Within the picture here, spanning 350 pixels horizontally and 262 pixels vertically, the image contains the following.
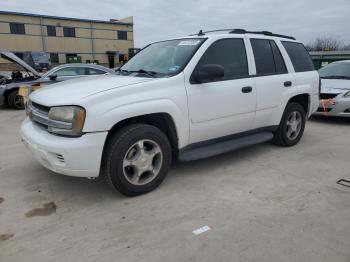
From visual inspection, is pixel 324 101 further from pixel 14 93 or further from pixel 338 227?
pixel 14 93

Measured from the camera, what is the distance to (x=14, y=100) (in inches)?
368

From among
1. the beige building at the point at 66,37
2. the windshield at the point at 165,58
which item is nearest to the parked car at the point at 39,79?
the windshield at the point at 165,58

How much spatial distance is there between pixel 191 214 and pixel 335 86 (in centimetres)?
589

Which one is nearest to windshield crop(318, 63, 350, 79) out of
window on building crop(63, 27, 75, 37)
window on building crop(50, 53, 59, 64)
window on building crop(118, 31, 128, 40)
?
window on building crop(50, 53, 59, 64)

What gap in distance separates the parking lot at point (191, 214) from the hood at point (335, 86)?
3.16 meters

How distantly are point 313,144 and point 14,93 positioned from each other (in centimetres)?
839

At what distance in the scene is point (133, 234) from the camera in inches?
106

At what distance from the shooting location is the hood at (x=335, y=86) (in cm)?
705

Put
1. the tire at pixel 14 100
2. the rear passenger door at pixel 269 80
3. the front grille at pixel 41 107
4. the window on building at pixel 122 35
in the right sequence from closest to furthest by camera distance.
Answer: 1. the front grille at pixel 41 107
2. the rear passenger door at pixel 269 80
3. the tire at pixel 14 100
4. the window on building at pixel 122 35

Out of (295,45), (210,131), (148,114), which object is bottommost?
(210,131)

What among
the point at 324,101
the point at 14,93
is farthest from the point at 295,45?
the point at 14,93

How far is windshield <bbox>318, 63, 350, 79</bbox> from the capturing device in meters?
7.87

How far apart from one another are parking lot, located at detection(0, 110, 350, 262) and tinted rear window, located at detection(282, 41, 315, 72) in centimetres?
157

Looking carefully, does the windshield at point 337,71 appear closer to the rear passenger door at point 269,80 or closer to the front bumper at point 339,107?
the front bumper at point 339,107
